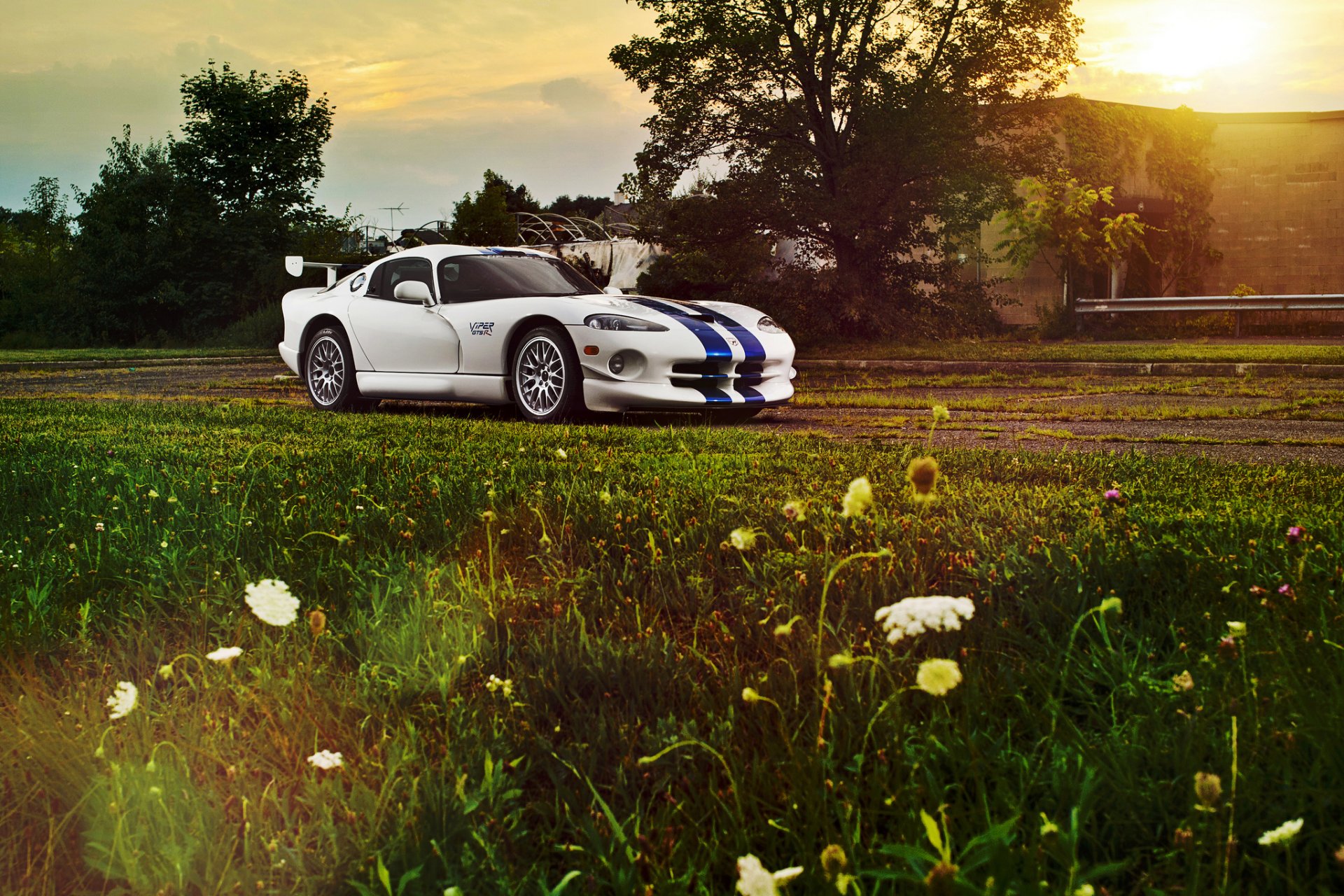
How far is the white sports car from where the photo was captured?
7871 mm

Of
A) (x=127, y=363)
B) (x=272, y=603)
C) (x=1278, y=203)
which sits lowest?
(x=272, y=603)

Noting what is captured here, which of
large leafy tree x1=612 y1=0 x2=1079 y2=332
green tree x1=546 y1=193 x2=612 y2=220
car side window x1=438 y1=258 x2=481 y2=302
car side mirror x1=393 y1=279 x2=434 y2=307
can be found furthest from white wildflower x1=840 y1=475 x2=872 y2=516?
green tree x1=546 y1=193 x2=612 y2=220

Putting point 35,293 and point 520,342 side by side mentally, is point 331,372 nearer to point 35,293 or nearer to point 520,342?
point 520,342

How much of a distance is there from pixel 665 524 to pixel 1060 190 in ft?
74.4

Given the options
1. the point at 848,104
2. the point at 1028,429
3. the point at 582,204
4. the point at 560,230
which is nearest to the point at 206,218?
the point at 560,230

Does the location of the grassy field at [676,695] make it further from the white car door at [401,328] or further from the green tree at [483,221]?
the green tree at [483,221]

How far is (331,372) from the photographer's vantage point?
9805mm

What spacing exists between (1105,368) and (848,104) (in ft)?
28.3

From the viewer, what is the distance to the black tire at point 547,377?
7977 mm

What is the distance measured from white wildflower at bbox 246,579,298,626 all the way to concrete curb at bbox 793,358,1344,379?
1085cm

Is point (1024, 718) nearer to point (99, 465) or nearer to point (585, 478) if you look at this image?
point (585, 478)

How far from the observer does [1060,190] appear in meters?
23.7

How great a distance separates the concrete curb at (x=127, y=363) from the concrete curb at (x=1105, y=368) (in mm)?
11152

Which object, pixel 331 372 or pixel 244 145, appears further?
pixel 244 145
